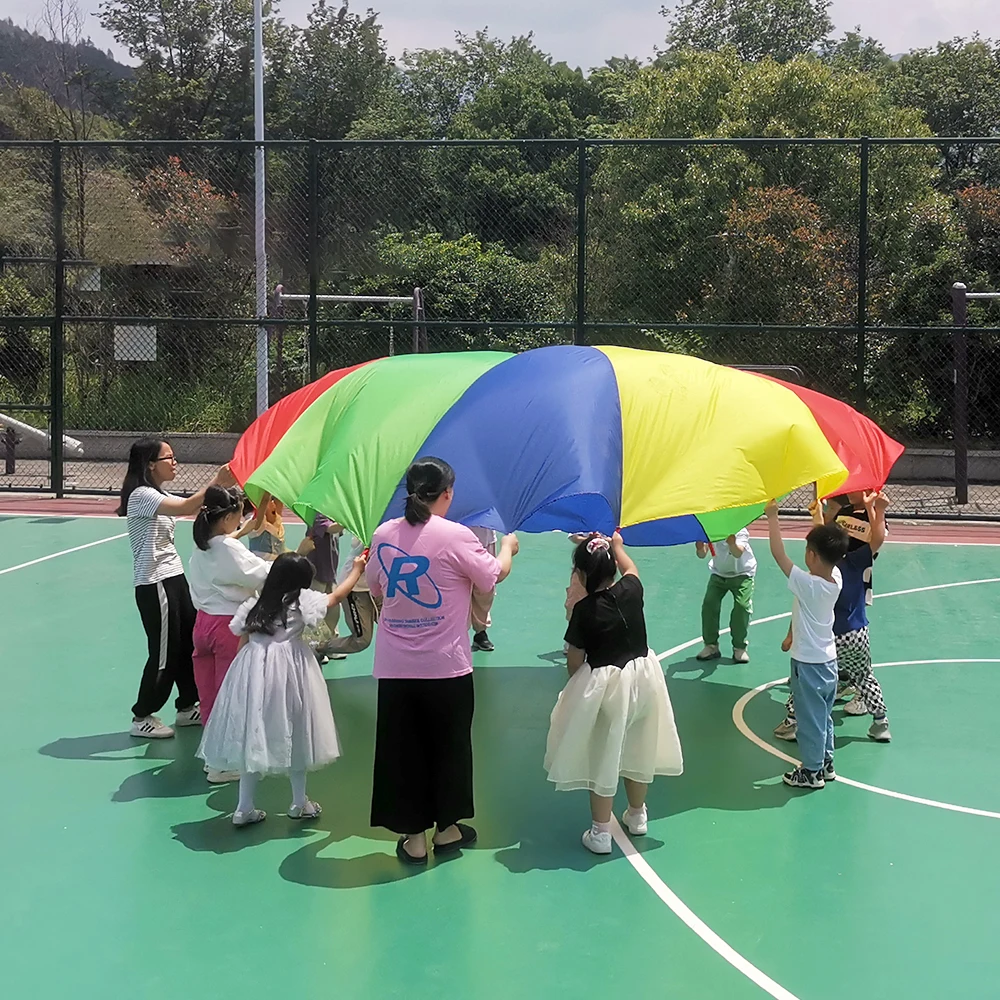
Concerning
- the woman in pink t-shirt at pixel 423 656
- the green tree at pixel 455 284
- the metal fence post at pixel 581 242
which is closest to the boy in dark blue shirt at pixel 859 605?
the woman in pink t-shirt at pixel 423 656

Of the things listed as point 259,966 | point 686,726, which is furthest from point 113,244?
point 259,966

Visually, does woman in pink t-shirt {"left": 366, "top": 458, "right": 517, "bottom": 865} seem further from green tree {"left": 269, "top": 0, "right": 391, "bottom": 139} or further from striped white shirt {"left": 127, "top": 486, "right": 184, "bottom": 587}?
green tree {"left": 269, "top": 0, "right": 391, "bottom": 139}

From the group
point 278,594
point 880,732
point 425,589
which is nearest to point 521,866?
point 425,589

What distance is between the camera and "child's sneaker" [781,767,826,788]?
6.12 m

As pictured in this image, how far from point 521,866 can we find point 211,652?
2.02 m

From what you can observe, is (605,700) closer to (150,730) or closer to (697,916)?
(697,916)

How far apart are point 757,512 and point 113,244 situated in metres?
15.4

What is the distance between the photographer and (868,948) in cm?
462

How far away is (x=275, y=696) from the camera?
552cm

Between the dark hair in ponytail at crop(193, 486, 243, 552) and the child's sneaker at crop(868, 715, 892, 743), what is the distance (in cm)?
357

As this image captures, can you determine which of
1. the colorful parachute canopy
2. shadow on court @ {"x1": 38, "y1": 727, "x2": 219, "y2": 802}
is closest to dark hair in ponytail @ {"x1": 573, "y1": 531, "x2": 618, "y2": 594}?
the colorful parachute canopy

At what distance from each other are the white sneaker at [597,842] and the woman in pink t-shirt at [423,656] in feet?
1.86

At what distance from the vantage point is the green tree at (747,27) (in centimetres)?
3409

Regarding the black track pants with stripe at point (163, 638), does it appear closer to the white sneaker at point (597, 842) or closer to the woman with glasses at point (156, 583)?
the woman with glasses at point (156, 583)
